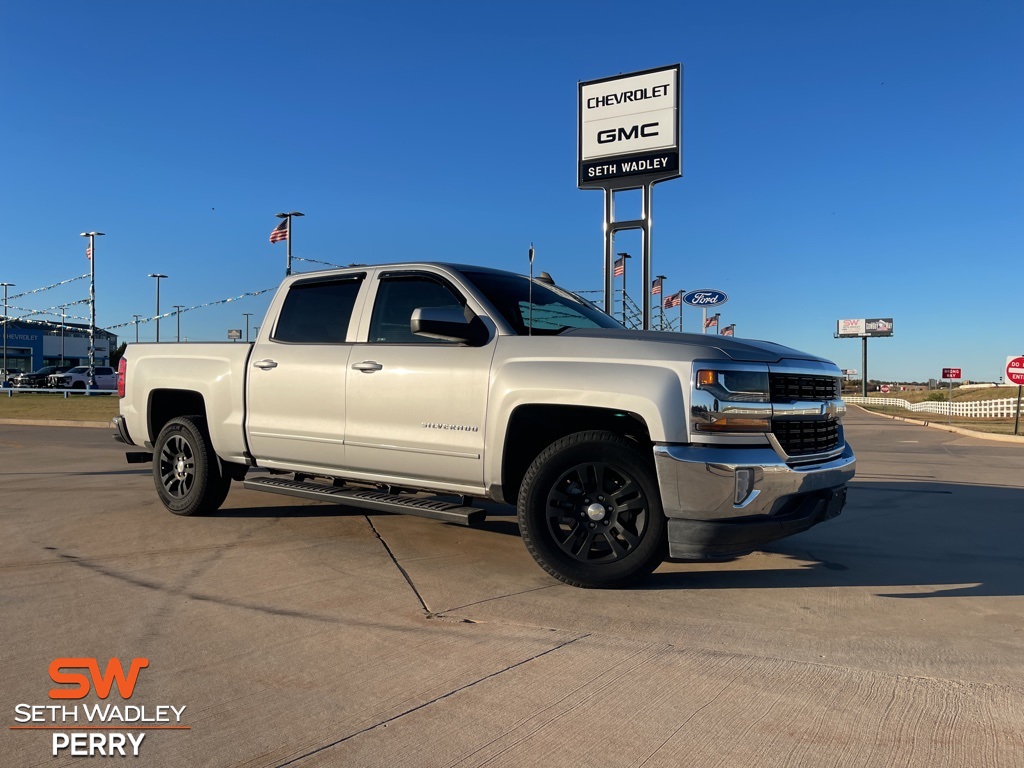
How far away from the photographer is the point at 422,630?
382 cm

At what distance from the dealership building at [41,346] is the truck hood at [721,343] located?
91.8 metres

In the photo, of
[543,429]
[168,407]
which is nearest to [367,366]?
[543,429]

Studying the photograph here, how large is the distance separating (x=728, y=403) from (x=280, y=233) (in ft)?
86.7

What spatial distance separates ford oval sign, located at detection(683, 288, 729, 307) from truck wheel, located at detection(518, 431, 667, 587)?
1089 cm

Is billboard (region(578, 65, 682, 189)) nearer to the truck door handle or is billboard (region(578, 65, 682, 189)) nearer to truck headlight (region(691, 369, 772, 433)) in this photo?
the truck door handle

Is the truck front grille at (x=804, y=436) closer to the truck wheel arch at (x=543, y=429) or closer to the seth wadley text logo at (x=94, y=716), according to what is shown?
the truck wheel arch at (x=543, y=429)

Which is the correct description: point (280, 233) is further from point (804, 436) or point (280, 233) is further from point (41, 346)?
point (41, 346)

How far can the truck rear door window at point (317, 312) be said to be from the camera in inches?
233

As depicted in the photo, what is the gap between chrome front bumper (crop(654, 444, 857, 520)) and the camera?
4.14 meters

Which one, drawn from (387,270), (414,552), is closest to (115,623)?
(414,552)

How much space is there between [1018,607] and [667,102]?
10936 millimetres

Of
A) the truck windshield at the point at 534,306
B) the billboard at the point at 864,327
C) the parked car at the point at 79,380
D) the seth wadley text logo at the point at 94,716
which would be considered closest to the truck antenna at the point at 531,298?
the truck windshield at the point at 534,306

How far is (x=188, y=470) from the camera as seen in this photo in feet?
22.1

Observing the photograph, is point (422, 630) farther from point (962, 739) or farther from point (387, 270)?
point (387, 270)
